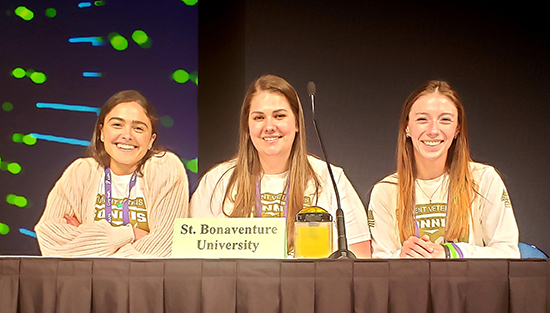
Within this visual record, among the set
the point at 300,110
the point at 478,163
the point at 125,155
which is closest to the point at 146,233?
the point at 125,155

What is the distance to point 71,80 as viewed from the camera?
303 cm

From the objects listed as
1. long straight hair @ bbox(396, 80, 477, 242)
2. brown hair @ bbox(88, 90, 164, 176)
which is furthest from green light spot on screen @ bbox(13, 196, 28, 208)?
long straight hair @ bbox(396, 80, 477, 242)

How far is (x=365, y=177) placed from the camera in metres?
2.85

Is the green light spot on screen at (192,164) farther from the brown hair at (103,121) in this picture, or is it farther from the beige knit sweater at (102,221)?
the brown hair at (103,121)

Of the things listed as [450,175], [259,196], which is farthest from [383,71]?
[259,196]

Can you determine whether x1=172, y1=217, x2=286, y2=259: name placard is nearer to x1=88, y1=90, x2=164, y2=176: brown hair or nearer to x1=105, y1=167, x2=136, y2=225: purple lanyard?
x1=105, y1=167, x2=136, y2=225: purple lanyard

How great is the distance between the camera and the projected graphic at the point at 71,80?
116 inches

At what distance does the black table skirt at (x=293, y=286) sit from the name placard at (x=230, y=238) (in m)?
0.11

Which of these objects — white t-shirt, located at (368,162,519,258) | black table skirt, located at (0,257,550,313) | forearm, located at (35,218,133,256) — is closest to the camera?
black table skirt, located at (0,257,550,313)

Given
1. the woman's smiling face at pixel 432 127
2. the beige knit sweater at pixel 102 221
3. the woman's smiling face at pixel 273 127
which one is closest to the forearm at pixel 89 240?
the beige knit sweater at pixel 102 221

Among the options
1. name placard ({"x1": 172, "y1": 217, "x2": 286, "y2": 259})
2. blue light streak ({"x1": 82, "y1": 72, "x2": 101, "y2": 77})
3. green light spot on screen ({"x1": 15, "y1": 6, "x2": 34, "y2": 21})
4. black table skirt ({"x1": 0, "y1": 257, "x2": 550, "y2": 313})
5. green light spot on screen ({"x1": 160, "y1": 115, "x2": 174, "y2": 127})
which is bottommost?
black table skirt ({"x1": 0, "y1": 257, "x2": 550, "y2": 313})

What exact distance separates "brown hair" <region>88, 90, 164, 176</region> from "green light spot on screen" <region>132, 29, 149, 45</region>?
0.32 metres

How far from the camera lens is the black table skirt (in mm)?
1375

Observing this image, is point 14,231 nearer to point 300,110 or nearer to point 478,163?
point 300,110
